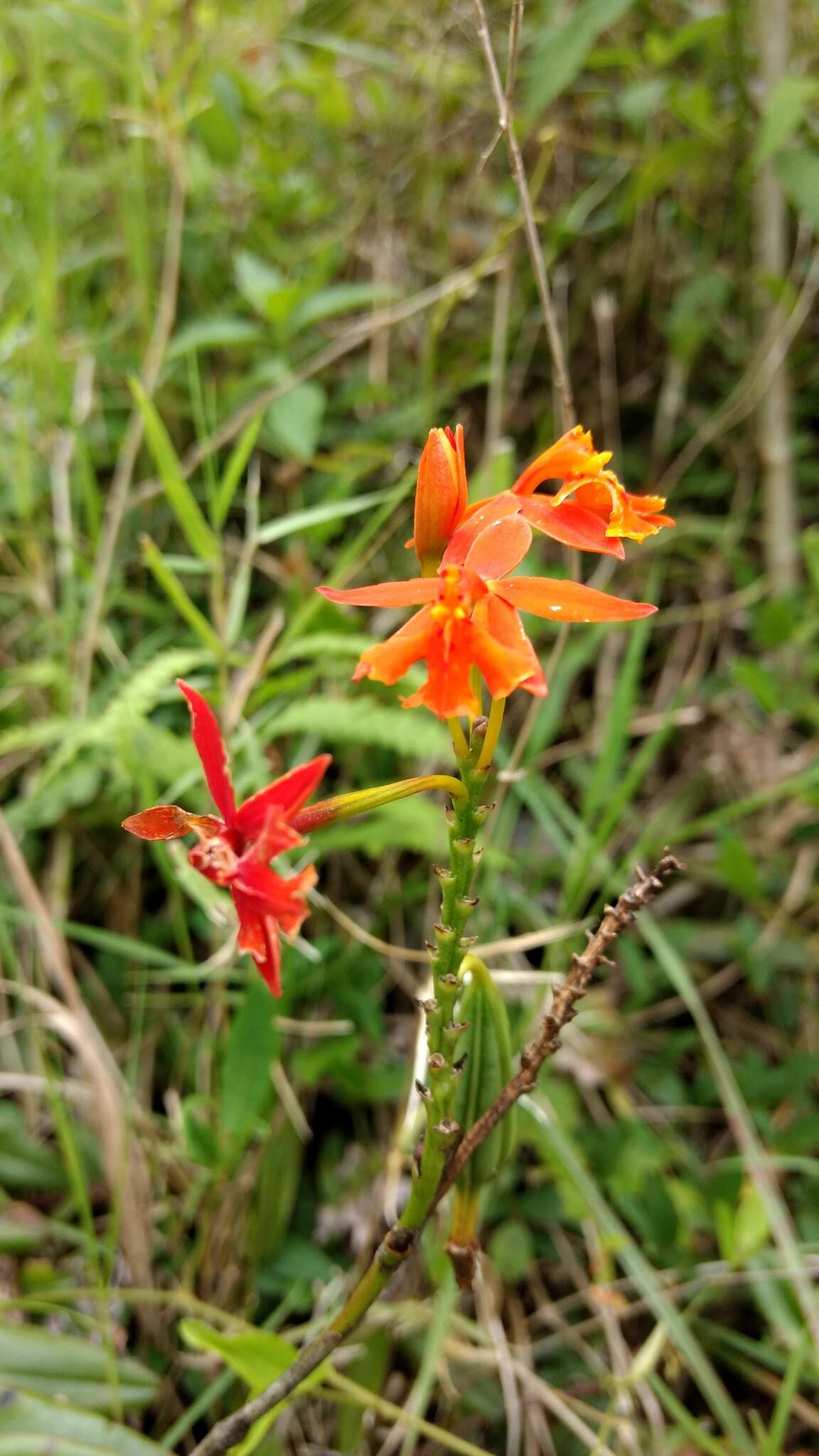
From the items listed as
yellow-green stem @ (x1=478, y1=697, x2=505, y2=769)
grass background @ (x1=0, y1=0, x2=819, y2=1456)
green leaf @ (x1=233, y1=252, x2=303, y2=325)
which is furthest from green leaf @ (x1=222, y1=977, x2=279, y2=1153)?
green leaf @ (x1=233, y1=252, x2=303, y2=325)

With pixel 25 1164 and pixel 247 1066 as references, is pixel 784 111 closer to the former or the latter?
pixel 247 1066

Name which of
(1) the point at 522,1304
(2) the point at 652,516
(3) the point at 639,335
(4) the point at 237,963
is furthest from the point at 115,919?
(3) the point at 639,335

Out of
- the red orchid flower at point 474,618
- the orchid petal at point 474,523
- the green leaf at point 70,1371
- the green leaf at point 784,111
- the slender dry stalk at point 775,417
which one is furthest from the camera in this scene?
the slender dry stalk at point 775,417

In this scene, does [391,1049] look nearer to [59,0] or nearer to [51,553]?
[51,553]

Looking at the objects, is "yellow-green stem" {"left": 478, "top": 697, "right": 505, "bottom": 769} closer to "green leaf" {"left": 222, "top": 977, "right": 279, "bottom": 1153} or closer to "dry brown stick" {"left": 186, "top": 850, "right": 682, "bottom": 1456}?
"dry brown stick" {"left": 186, "top": 850, "right": 682, "bottom": 1456}

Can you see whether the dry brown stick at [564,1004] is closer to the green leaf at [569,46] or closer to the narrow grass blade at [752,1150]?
the narrow grass blade at [752,1150]

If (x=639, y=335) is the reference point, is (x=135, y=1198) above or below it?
below

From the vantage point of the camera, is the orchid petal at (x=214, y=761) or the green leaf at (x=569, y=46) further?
the green leaf at (x=569, y=46)

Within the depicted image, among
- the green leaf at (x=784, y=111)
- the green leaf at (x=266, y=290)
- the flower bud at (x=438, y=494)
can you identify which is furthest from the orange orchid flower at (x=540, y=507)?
the green leaf at (x=266, y=290)
